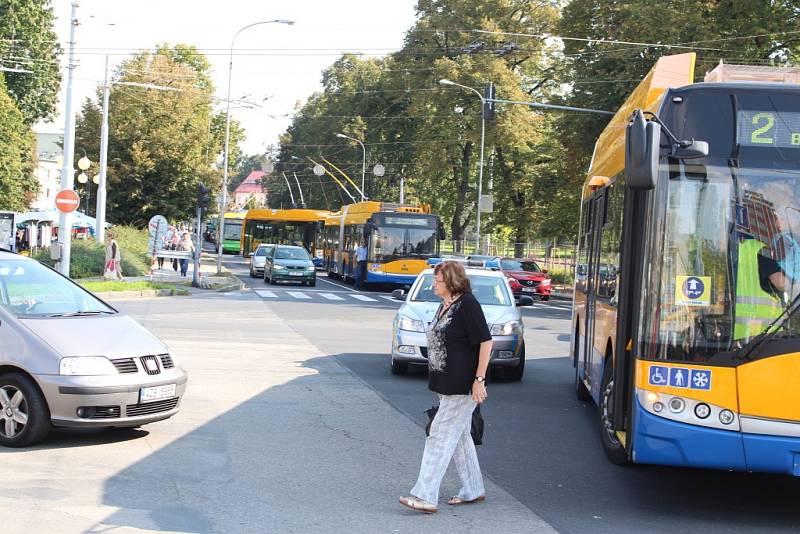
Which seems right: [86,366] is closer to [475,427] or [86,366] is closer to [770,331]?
[475,427]

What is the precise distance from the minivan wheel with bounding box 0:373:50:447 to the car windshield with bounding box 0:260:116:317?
24.4 inches

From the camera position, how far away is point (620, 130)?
396 inches

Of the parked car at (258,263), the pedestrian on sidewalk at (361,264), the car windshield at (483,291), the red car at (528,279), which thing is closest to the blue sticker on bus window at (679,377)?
the car windshield at (483,291)

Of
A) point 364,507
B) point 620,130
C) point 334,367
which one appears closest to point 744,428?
point 364,507

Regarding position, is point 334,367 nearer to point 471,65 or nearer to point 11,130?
point 471,65

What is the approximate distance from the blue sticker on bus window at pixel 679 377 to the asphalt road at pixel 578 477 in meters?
0.94

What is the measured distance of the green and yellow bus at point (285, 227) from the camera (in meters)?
69.3

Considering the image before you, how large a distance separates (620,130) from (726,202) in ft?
10.2

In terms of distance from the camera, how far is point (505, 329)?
1453cm

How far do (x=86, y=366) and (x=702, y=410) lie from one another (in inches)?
186

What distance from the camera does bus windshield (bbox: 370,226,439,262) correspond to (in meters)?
41.7

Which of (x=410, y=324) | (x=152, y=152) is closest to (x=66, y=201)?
(x=410, y=324)

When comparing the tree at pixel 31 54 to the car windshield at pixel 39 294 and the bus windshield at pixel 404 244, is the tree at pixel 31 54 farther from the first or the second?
the car windshield at pixel 39 294

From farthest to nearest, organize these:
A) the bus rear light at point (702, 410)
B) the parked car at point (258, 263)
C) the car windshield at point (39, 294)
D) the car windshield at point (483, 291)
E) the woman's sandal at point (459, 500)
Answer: the parked car at point (258, 263) < the car windshield at point (483, 291) < the car windshield at point (39, 294) < the woman's sandal at point (459, 500) < the bus rear light at point (702, 410)
